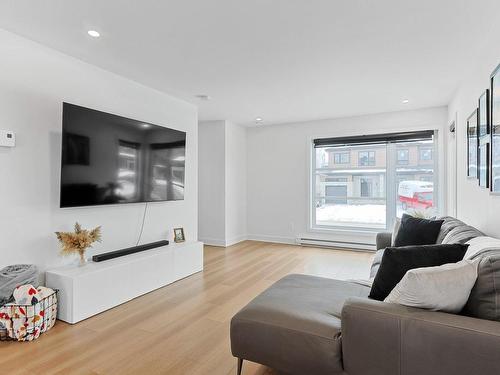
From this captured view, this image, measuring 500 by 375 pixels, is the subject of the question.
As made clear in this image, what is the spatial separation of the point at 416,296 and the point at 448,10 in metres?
2.05

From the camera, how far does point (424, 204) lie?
504 cm

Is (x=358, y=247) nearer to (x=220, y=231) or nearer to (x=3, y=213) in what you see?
(x=220, y=231)

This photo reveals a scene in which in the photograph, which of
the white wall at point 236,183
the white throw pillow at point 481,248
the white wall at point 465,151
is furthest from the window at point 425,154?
the white throw pillow at point 481,248

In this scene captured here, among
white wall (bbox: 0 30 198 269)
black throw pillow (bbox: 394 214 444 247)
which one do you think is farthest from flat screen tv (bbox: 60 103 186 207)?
black throw pillow (bbox: 394 214 444 247)

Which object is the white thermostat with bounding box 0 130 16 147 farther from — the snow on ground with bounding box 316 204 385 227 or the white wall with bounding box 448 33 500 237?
the snow on ground with bounding box 316 204 385 227

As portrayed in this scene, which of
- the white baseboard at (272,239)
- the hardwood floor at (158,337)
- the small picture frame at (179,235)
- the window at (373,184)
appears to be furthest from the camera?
the white baseboard at (272,239)

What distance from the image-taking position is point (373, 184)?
216 inches

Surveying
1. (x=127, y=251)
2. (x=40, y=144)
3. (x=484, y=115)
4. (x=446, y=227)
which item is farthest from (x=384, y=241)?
(x=40, y=144)

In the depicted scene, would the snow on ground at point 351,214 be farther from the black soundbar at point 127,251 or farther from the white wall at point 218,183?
the black soundbar at point 127,251

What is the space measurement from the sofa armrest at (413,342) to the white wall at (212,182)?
175 inches

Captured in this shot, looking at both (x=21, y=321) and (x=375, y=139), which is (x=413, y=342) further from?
(x=375, y=139)

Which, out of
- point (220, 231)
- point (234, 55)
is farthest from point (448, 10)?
point (220, 231)

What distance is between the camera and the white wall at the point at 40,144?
248cm

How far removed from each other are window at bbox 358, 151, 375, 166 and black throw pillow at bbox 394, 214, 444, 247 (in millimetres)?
2705
